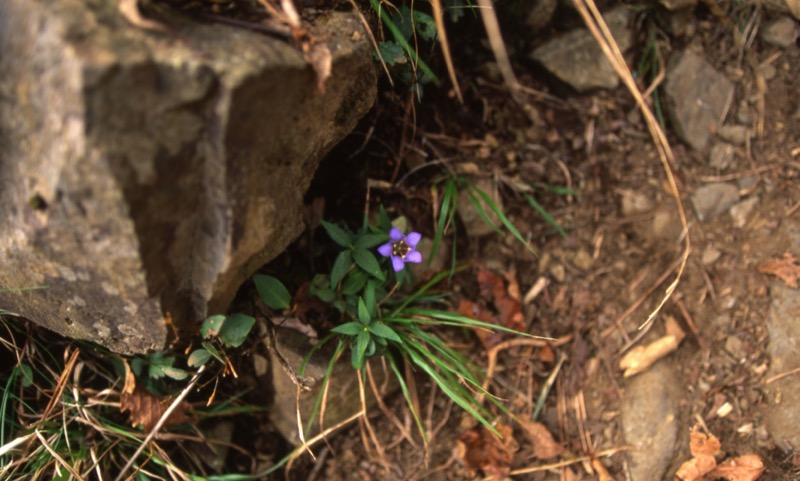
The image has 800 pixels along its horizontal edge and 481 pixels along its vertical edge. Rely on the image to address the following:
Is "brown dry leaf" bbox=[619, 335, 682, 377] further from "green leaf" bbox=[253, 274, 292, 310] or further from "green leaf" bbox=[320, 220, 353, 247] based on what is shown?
"green leaf" bbox=[253, 274, 292, 310]

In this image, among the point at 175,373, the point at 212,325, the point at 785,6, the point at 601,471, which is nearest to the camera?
the point at 212,325

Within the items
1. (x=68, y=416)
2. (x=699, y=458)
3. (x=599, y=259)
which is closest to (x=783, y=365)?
(x=699, y=458)

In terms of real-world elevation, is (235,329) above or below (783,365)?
above

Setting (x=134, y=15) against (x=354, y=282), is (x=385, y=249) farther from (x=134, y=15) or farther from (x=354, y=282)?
(x=134, y=15)

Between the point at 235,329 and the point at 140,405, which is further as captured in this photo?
the point at 140,405

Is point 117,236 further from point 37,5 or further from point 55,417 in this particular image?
point 55,417

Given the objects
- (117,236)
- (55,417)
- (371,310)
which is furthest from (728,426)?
(55,417)

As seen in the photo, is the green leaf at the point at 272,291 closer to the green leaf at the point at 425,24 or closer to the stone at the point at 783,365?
the green leaf at the point at 425,24

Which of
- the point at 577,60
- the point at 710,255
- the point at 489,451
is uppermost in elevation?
the point at 577,60

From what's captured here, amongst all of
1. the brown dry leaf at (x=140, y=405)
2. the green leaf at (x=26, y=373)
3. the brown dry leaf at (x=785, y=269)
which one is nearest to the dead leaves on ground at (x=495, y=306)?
the brown dry leaf at (x=785, y=269)
